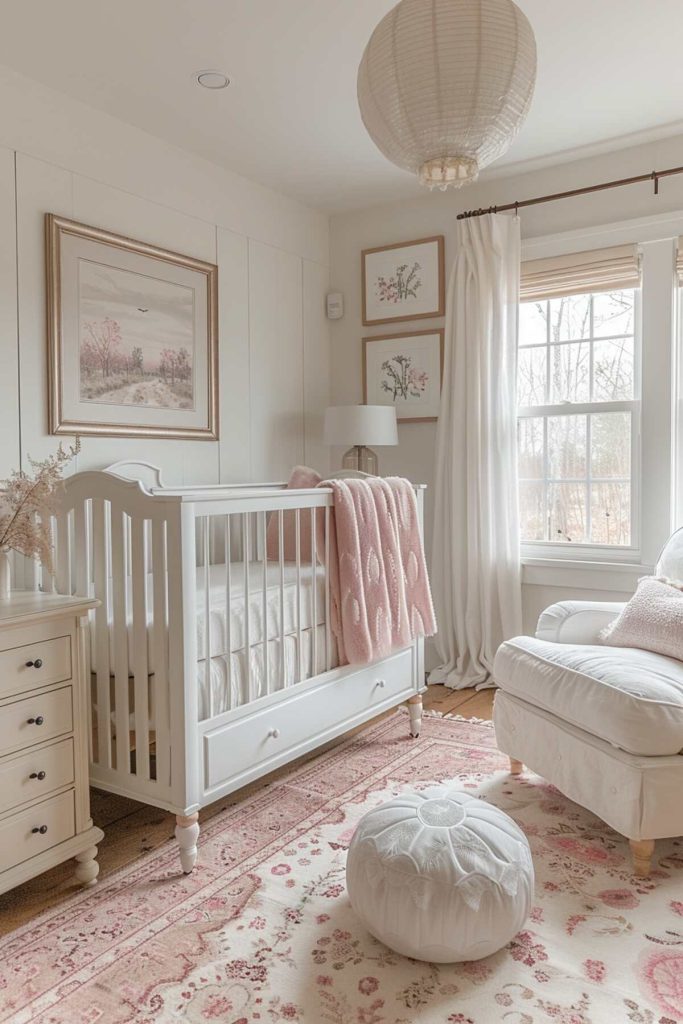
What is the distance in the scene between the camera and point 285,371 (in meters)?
3.79

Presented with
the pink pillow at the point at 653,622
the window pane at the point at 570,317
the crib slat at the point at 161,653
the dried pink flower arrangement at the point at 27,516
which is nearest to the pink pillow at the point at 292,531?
the crib slat at the point at 161,653

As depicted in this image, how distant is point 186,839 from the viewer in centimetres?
195

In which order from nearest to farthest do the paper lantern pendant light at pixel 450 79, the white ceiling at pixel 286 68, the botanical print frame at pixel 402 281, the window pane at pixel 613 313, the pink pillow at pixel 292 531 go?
the paper lantern pendant light at pixel 450 79 → the white ceiling at pixel 286 68 → the pink pillow at pixel 292 531 → the window pane at pixel 613 313 → the botanical print frame at pixel 402 281

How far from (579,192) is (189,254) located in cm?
170

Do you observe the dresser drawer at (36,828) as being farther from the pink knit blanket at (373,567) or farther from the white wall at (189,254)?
the white wall at (189,254)

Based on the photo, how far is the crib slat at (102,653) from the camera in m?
2.13

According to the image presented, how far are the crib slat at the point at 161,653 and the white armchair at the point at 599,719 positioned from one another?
1.09 metres

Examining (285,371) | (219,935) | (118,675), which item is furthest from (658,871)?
(285,371)

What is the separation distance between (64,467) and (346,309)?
6.36 ft

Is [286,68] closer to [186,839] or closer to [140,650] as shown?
[140,650]

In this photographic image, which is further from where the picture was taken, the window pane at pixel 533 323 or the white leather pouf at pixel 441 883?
the window pane at pixel 533 323

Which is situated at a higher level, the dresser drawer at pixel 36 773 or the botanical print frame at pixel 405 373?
the botanical print frame at pixel 405 373

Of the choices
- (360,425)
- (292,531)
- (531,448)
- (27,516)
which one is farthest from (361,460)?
(27,516)

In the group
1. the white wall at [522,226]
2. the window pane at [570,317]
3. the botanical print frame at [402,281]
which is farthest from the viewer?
the botanical print frame at [402,281]
